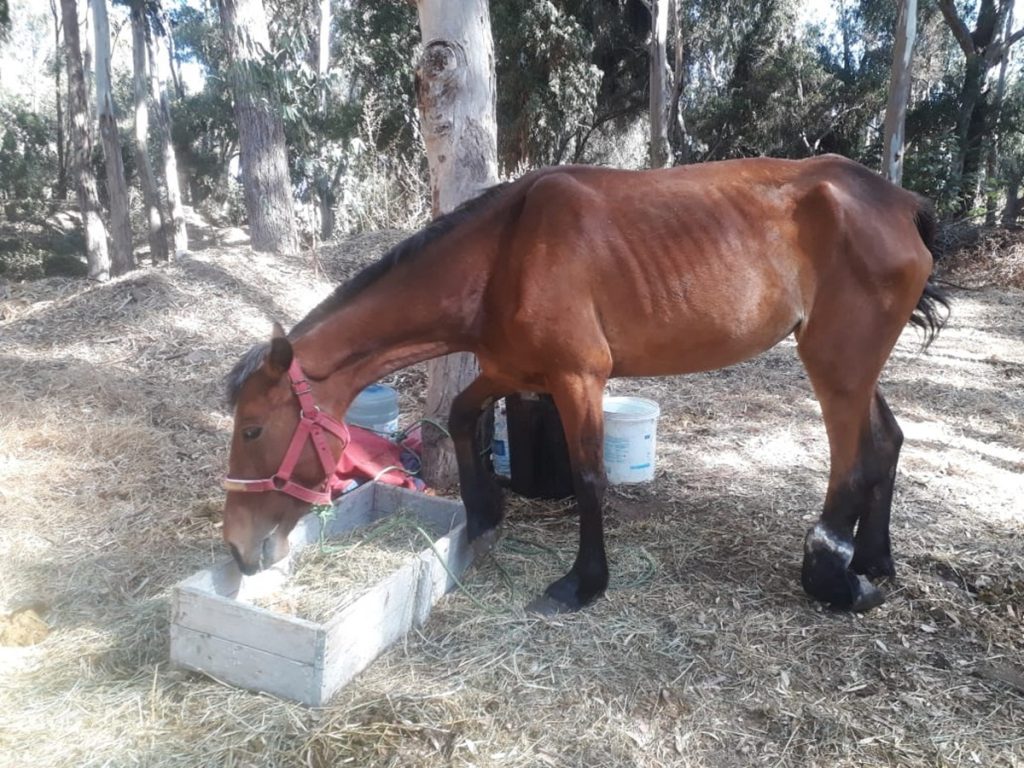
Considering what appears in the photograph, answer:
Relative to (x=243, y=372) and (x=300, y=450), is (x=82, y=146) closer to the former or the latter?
(x=243, y=372)

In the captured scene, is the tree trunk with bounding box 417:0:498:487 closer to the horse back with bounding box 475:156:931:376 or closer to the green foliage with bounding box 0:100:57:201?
the horse back with bounding box 475:156:931:376

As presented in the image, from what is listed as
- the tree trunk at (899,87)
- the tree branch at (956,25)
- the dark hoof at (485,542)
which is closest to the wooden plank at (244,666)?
the dark hoof at (485,542)

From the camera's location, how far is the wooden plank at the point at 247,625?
215 centimetres

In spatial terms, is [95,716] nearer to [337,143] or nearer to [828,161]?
[828,161]

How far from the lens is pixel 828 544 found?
9.29 feet

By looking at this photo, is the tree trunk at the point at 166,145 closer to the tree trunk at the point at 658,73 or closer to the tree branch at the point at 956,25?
the tree trunk at the point at 658,73

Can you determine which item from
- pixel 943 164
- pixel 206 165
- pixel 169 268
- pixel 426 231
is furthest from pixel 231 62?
pixel 206 165

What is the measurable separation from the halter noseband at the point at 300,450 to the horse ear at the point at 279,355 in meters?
0.03

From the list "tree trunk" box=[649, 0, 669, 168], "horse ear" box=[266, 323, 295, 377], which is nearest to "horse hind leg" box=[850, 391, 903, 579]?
"horse ear" box=[266, 323, 295, 377]

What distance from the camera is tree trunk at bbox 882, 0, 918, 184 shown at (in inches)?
405

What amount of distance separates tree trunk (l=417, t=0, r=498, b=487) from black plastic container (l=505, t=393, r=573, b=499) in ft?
3.47

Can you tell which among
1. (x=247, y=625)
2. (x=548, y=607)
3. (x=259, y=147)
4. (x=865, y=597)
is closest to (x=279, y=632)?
(x=247, y=625)

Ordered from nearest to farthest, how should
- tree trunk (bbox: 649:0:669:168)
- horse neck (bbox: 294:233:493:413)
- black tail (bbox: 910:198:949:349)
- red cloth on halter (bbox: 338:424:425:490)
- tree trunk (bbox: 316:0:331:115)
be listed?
1. horse neck (bbox: 294:233:493:413)
2. black tail (bbox: 910:198:949:349)
3. red cloth on halter (bbox: 338:424:425:490)
4. tree trunk (bbox: 649:0:669:168)
5. tree trunk (bbox: 316:0:331:115)

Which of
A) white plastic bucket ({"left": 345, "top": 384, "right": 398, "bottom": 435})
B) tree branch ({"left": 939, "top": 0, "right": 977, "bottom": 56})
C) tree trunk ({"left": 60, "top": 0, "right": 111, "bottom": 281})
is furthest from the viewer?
tree branch ({"left": 939, "top": 0, "right": 977, "bottom": 56})
